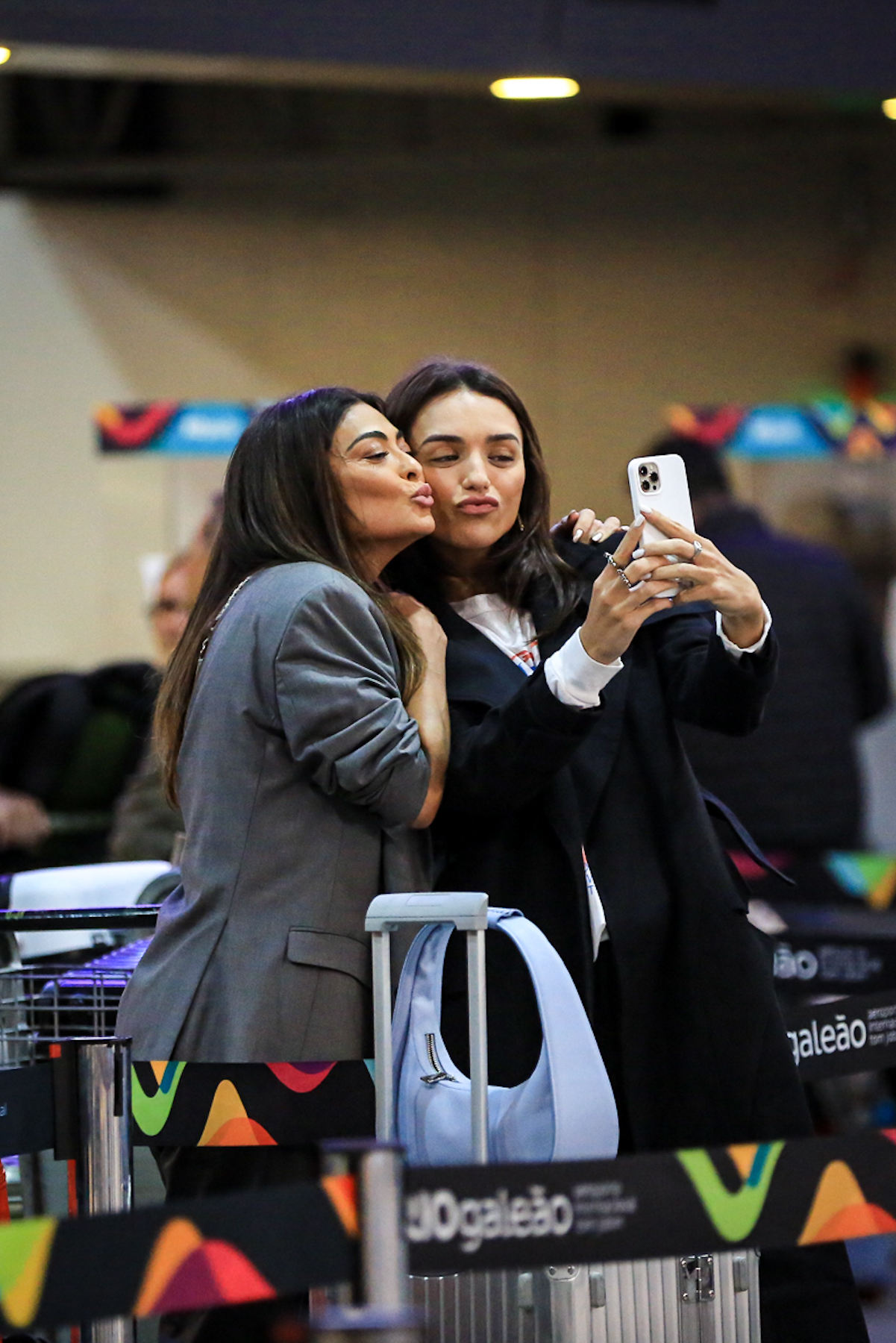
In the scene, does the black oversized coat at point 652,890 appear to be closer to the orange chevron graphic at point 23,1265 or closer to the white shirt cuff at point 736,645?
the white shirt cuff at point 736,645

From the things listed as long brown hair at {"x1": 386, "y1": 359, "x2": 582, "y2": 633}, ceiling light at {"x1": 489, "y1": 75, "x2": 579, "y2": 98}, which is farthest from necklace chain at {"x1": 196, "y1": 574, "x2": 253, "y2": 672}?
ceiling light at {"x1": 489, "y1": 75, "x2": 579, "y2": 98}

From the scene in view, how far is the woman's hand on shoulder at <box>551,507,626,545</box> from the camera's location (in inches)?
103

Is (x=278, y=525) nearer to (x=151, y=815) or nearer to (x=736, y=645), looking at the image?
(x=736, y=645)

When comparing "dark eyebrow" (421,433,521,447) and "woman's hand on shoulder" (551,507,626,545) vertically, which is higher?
"dark eyebrow" (421,433,521,447)

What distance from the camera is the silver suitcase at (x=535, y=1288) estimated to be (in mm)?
2025

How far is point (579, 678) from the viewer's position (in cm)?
220

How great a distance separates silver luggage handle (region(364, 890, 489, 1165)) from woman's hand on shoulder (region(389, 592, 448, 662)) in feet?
1.35

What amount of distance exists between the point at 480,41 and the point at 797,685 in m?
2.19

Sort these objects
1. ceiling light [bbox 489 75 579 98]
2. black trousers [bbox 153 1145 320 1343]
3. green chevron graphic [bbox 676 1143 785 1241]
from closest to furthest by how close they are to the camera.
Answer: green chevron graphic [bbox 676 1143 785 1241] → black trousers [bbox 153 1145 320 1343] → ceiling light [bbox 489 75 579 98]

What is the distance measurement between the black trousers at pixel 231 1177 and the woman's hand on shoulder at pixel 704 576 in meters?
0.88

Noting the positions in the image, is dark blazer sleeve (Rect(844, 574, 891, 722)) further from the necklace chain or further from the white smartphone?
the necklace chain

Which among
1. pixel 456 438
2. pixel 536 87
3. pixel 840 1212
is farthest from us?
pixel 536 87

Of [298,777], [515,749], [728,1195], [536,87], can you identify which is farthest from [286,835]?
[536,87]

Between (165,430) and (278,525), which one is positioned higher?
(165,430)
